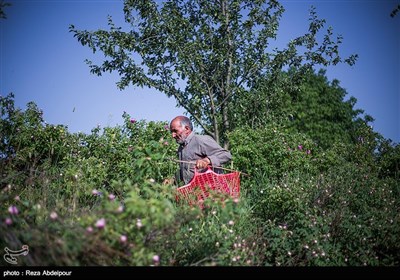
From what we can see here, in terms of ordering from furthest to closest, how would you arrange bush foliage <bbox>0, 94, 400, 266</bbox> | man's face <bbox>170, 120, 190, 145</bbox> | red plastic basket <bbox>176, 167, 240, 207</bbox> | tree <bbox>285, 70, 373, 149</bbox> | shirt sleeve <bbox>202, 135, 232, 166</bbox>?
1. tree <bbox>285, 70, 373, 149</bbox>
2. man's face <bbox>170, 120, 190, 145</bbox>
3. shirt sleeve <bbox>202, 135, 232, 166</bbox>
4. red plastic basket <bbox>176, 167, 240, 207</bbox>
5. bush foliage <bbox>0, 94, 400, 266</bbox>

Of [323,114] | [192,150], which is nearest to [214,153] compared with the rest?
[192,150]

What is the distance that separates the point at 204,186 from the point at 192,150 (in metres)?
0.98

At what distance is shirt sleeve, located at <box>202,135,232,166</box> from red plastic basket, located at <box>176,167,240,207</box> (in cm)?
34

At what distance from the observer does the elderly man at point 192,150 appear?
138 inches

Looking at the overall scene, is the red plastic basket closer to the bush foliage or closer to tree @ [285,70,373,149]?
the bush foliage

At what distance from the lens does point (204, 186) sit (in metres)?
2.80

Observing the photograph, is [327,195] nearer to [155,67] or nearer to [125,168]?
[125,168]

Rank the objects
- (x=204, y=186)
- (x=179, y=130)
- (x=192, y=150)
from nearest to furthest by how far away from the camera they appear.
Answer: (x=204, y=186) < (x=192, y=150) < (x=179, y=130)

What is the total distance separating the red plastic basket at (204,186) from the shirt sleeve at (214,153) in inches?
13.3

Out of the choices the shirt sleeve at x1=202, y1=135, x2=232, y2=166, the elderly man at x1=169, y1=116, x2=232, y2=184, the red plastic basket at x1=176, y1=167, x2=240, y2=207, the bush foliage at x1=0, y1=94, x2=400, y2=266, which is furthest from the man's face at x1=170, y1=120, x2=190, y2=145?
the red plastic basket at x1=176, y1=167, x2=240, y2=207

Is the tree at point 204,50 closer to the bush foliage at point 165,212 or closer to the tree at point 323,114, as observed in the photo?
the bush foliage at point 165,212

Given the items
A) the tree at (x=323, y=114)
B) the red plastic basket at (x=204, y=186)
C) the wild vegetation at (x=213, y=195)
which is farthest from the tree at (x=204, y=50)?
the tree at (x=323, y=114)

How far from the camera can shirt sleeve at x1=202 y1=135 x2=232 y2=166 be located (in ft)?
11.2

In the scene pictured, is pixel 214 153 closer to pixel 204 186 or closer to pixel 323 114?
pixel 204 186
